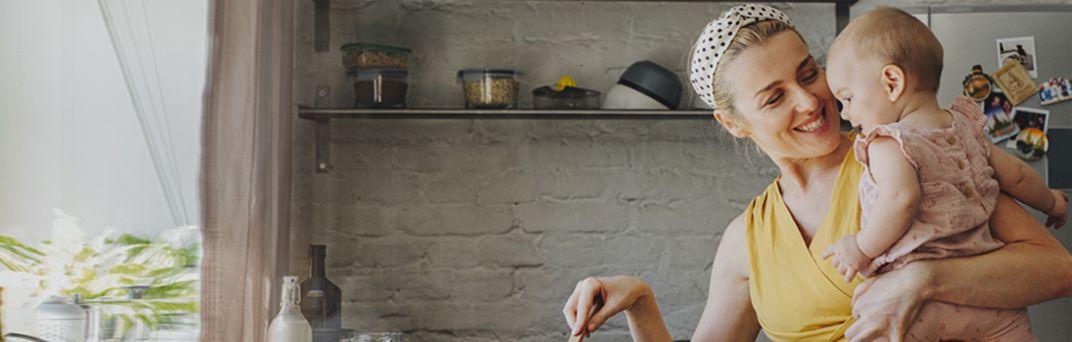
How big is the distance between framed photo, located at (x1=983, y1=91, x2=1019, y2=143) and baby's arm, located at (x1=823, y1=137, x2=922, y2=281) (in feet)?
5.00

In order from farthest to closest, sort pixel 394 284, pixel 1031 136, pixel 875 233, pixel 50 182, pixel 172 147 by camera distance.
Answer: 1. pixel 394 284
2. pixel 1031 136
3. pixel 172 147
4. pixel 50 182
5. pixel 875 233

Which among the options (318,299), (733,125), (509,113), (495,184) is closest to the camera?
(733,125)

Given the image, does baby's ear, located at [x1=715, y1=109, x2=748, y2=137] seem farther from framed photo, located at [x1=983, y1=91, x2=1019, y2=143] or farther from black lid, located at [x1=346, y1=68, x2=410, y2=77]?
framed photo, located at [x1=983, y1=91, x2=1019, y2=143]

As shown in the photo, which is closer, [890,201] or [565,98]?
[890,201]

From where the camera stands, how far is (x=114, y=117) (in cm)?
174

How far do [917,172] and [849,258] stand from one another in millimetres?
147

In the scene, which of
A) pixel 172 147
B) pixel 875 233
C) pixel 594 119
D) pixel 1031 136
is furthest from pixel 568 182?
pixel 875 233

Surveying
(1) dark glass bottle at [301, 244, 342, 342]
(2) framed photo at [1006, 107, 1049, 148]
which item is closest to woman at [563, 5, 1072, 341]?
(1) dark glass bottle at [301, 244, 342, 342]

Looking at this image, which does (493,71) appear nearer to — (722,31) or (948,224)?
(722,31)

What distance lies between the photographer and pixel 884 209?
148 centimetres

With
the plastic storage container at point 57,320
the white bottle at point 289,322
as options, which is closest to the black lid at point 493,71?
the white bottle at point 289,322

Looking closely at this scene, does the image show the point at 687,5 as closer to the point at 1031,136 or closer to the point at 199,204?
the point at 1031,136

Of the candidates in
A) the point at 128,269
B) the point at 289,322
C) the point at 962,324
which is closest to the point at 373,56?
the point at 289,322

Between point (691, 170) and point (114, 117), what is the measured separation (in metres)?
1.78
